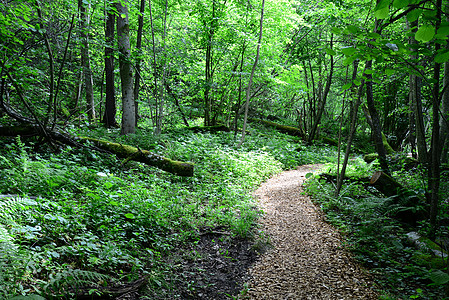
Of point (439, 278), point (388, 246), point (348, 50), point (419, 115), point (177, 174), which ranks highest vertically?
point (348, 50)

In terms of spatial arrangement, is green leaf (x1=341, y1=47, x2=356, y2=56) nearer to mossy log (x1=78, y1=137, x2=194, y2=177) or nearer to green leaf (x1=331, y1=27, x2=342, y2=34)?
green leaf (x1=331, y1=27, x2=342, y2=34)

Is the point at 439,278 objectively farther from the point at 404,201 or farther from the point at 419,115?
the point at 419,115

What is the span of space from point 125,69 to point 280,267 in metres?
8.03

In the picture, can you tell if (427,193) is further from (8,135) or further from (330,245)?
(8,135)

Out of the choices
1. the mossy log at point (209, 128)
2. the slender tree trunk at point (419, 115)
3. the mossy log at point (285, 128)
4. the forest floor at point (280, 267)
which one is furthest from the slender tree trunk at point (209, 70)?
the forest floor at point (280, 267)

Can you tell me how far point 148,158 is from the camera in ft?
22.5

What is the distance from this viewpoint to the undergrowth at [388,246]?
3336 millimetres

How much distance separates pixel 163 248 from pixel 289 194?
15.4ft

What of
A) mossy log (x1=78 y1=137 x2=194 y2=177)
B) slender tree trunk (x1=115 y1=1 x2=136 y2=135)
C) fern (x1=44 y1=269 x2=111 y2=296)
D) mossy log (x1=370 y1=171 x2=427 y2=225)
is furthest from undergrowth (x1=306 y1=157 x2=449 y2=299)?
slender tree trunk (x1=115 y1=1 x2=136 y2=135)

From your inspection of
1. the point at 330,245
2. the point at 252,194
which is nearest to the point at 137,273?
the point at 330,245

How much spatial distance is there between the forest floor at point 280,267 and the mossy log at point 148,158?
228 cm

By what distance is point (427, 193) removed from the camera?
4.95 meters

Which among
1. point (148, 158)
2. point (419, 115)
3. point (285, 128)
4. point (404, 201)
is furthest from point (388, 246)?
point (285, 128)

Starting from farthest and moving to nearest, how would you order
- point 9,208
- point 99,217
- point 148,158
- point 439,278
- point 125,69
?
point 125,69
point 148,158
point 99,217
point 9,208
point 439,278
